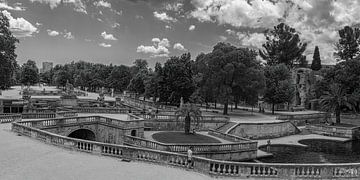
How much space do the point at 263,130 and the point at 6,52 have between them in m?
38.7

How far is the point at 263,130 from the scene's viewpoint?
39969 mm

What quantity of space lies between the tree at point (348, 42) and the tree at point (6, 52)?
71046mm

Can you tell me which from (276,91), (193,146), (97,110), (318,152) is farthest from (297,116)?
(97,110)

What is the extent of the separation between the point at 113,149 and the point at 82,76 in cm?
10940

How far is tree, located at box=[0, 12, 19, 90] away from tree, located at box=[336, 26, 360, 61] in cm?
7105

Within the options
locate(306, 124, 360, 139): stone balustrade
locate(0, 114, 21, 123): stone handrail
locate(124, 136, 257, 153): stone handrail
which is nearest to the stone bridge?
locate(124, 136, 257, 153): stone handrail

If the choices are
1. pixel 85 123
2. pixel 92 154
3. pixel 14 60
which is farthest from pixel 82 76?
pixel 92 154

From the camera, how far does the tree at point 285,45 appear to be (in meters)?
85.6

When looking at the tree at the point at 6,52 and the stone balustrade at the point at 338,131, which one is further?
the tree at the point at 6,52

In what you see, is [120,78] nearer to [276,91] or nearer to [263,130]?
[276,91]

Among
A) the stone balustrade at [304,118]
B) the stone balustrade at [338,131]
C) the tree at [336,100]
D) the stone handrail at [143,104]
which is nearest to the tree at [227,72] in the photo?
the stone balustrade at [304,118]

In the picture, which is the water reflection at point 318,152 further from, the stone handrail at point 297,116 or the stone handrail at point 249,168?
the stone handrail at point 249,168

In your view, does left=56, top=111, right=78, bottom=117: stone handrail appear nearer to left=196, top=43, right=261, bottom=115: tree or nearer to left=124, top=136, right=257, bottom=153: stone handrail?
left=124, top=136, right=257, bottom=153: stone handrail

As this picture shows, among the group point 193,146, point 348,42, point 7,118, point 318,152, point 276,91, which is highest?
point 348,42
